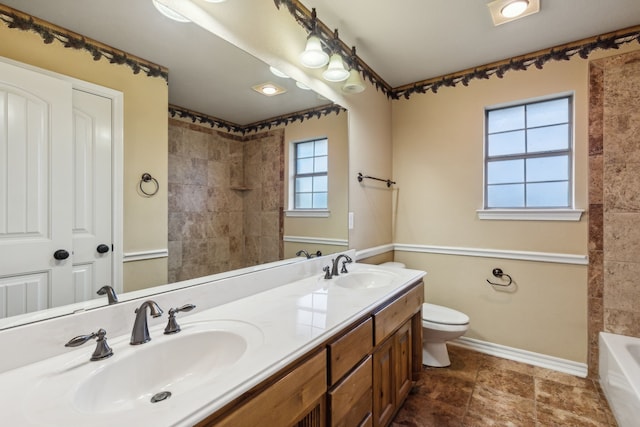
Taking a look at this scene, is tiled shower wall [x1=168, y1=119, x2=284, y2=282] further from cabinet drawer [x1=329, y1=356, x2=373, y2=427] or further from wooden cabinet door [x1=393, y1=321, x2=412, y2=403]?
wooden cabinet door [x1=393, y1=321, x2=412, y2=403]

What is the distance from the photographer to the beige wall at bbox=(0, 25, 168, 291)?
904 millimetres

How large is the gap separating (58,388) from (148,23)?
3.95 feet

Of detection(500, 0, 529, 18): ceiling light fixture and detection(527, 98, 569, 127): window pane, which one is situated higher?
detection(500, 0, 529, 18): ceiling light fixture

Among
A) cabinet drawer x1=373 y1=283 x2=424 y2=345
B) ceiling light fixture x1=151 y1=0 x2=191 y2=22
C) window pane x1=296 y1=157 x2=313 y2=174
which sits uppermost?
ceiling light fixture x1=151 y1=0 x2=191 y2=22

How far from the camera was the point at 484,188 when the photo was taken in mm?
2525

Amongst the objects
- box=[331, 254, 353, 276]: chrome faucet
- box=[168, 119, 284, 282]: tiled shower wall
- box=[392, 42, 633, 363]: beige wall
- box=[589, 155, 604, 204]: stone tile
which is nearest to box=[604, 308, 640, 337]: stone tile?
box=[392, 42, 633, 363]: beige wall

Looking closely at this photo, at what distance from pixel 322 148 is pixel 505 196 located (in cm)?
167

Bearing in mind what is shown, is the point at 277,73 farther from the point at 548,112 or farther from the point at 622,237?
the point at 622,237

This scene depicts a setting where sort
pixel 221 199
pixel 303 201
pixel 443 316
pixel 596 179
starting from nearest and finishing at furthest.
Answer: pixel 221 199
pixel 303 201
pixel 596 179
pixel 443 316

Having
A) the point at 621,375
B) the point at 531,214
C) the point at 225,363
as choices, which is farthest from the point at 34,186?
the point at 531,214

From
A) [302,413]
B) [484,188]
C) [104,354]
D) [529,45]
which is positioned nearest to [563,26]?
[529,45]

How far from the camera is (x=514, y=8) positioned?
5.83ft

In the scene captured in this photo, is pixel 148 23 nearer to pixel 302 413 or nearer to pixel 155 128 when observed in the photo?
pixel 155 128

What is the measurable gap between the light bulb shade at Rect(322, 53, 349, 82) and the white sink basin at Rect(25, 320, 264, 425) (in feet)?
5.21
